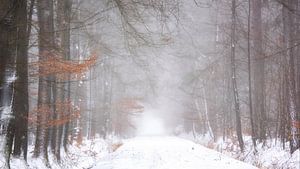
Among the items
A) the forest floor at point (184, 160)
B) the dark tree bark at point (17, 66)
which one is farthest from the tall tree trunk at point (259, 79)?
the dark tree bark at point (17, 66)

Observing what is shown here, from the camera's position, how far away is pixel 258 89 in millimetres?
21328

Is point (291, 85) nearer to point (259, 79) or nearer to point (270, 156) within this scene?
point (270, 156)

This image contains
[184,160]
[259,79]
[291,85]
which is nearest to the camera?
[184,160]

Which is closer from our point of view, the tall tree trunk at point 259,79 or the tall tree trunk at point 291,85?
the tall tree trunk at point 291,85

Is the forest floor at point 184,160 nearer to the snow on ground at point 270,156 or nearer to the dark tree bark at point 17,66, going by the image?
the snow on ground at point 270,156

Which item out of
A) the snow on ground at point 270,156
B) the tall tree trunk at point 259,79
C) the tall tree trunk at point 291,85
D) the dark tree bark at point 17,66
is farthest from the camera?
A: the tall tree trunk at point 259,79

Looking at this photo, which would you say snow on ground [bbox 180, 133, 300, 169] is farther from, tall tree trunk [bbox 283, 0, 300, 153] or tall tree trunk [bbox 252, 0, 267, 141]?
tall tree trunk [bbox 252, 0, 267, 141]

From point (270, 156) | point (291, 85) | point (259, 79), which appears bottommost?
point (270, 156)

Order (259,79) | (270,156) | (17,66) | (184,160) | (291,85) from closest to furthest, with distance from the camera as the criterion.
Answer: (17,66), (184,160), (291,85), (270,156), (259,79)

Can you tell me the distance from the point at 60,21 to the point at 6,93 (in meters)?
6.02

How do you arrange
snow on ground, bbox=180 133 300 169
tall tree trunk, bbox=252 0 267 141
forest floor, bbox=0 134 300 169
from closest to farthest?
forest floor, bbox=0 134 300 169, snow on ground, bbox=180 133 300 169, tall tree trunk, bbox=252 0 267 141

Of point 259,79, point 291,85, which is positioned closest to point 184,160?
point 291,85

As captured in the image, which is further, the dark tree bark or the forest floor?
the forest floor

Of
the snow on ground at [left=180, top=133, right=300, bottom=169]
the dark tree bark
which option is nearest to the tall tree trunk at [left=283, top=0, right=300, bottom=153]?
the snow on ground at [left=180, top=133, right=300, bottom=169]
